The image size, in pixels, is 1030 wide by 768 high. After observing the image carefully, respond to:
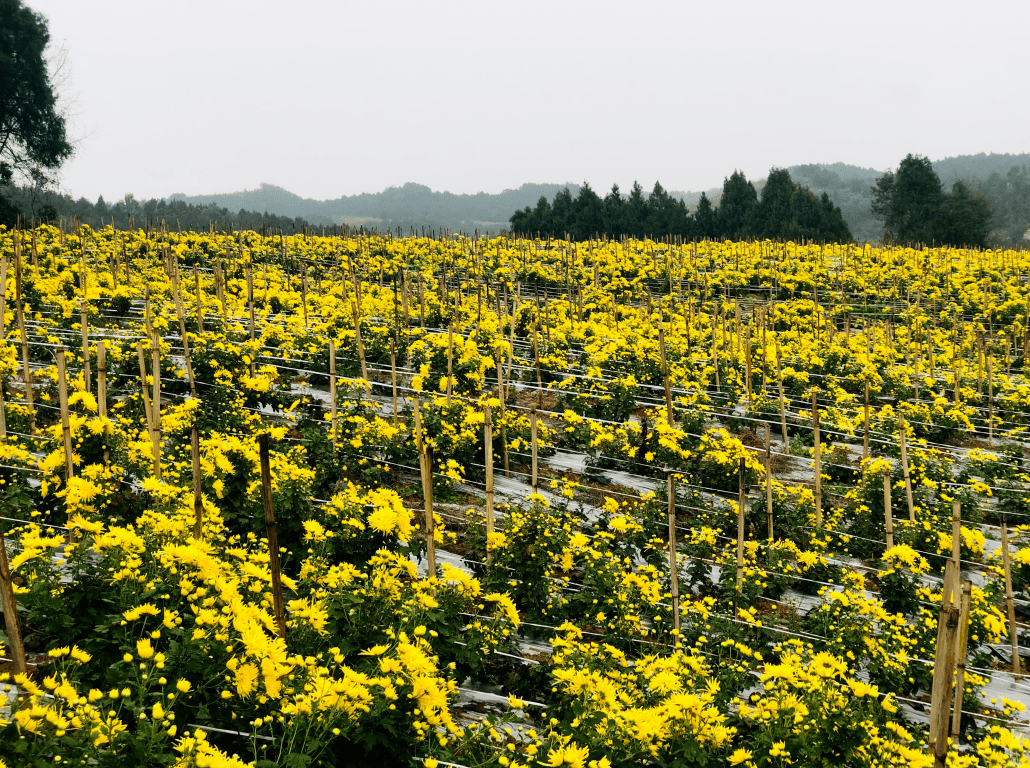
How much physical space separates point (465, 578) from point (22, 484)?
386cm

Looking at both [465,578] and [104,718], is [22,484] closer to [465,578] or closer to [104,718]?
[104,718]

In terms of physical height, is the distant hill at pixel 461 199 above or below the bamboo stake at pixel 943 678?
above

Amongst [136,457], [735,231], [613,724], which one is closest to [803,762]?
[613,724]

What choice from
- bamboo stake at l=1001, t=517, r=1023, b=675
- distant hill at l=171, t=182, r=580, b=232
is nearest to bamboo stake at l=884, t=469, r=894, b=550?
bamboo stake at l=1001, t=517, r=1023, b=675

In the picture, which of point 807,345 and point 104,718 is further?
point 807,345

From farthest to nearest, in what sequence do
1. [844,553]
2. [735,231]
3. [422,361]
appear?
[735,231] → [422,361] → [844,553]

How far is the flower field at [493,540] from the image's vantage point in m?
3.24

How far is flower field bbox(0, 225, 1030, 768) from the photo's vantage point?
3238 millimetres

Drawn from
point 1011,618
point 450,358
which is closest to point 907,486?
point 1011,618

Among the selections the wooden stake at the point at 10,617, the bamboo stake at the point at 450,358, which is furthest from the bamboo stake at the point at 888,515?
A: the wooden stake at the point at 10,617

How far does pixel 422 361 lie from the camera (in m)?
10.8

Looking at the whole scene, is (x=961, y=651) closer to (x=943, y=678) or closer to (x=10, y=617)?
(x=943, y=678)

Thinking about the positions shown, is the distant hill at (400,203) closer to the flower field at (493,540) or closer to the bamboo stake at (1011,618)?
the flower field at (493,540)

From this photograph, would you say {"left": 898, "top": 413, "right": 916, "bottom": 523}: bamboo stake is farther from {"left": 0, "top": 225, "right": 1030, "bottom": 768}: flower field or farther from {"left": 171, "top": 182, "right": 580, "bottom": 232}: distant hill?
{"left": 171, "top": 182, "right": 580, "bottom": 232}: distant hill
